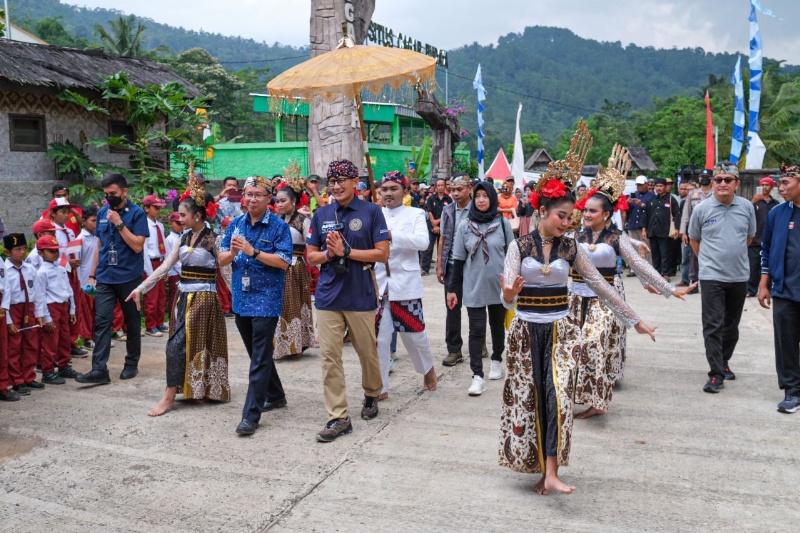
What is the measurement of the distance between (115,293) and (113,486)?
319cm

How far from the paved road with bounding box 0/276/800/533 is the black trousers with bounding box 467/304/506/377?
1.07ft

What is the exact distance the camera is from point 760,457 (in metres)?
5.40

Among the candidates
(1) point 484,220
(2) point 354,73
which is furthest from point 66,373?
(1) point 484,220

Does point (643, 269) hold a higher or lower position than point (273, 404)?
higher

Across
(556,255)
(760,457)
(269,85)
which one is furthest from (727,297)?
(269,85)

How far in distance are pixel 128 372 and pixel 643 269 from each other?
524 centimetres

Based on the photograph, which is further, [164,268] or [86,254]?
[86,254]

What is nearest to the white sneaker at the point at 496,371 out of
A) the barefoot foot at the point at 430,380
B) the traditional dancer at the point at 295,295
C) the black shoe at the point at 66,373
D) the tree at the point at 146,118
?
the barefoot foot at the point at 430,380

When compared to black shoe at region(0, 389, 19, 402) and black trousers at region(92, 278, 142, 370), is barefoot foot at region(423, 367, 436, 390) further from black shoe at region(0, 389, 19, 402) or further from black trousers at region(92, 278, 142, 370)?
black shoe at region(0, 389, 19, 402)

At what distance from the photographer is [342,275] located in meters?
5.84

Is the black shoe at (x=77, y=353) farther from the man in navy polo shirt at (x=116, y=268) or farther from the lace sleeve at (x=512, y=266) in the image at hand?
the lace sleeve at (x=512, y=266)

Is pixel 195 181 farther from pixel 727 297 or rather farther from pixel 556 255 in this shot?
pixel 727 297

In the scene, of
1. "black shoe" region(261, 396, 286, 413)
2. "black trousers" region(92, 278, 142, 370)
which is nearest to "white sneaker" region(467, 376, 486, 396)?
"black shoe" region(261, 396, 286, 413)

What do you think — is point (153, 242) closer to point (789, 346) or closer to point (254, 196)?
point (254, 196)
